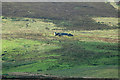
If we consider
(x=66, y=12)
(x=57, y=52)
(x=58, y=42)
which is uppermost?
(x=57, y=52)

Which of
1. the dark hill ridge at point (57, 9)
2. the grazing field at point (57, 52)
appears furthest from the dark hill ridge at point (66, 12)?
the grazing field at point (57, 52)

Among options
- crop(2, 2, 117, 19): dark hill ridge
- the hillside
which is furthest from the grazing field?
crop(2, 2, 117, 19): dark hill ridge

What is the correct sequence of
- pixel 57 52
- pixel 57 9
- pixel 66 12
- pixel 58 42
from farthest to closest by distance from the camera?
1. pixel 57 9
2. pixel 66 12
3. pixel 58 42
4. pixel 57 52

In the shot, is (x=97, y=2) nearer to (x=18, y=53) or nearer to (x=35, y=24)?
(x=35, y=24)

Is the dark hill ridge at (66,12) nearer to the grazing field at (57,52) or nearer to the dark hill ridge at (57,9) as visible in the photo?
the dark hill ridge at (57,9)

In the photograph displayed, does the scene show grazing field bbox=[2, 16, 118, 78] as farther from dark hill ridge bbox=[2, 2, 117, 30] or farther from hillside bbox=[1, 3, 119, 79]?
dark hill ridge bbox=[2, 2, 117, 30]

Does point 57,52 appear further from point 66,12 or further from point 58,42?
point 66,12

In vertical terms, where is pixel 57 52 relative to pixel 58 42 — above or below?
above

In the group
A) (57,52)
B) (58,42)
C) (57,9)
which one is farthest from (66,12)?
(57,52)

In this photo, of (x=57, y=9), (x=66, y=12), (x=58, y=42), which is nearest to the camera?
(x=58, y=42)
